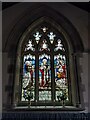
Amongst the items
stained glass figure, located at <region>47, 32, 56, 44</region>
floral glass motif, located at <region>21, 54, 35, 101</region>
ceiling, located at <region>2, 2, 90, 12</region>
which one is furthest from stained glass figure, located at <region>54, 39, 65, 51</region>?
ceiling, located at <region>2, 2, 90, 12</region>

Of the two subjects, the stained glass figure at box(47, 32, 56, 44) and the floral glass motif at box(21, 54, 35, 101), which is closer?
the floral glass motif at box(21, 54, 35, 101)

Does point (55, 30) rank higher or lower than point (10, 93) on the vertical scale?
higher

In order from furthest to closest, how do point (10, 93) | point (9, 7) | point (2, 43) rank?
point (9, 7) < point (2, 43) < point (10, 93)

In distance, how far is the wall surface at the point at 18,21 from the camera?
20.9 ft

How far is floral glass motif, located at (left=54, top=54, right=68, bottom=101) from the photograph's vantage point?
21.7 ft

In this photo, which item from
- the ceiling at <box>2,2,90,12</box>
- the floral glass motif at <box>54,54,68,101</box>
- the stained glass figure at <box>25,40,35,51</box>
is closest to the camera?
the floral glass motif at <box>54,54,68,101</box>

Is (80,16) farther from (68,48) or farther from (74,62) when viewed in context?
(74,62)

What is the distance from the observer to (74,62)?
21.8ft

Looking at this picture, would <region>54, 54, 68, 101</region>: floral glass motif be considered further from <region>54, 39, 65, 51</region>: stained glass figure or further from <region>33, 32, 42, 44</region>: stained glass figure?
<region>33, 32, 42, 44</region>: stained glass figure

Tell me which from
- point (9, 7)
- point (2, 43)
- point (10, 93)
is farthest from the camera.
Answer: point (9, 7)

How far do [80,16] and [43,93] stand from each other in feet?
9.27

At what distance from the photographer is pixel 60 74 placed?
678 cm

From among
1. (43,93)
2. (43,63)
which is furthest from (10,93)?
(43,63)

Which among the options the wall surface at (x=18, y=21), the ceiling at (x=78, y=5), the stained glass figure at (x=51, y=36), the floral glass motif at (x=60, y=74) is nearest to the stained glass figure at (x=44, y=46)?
the stained glass figure at (x=51, y=36)
